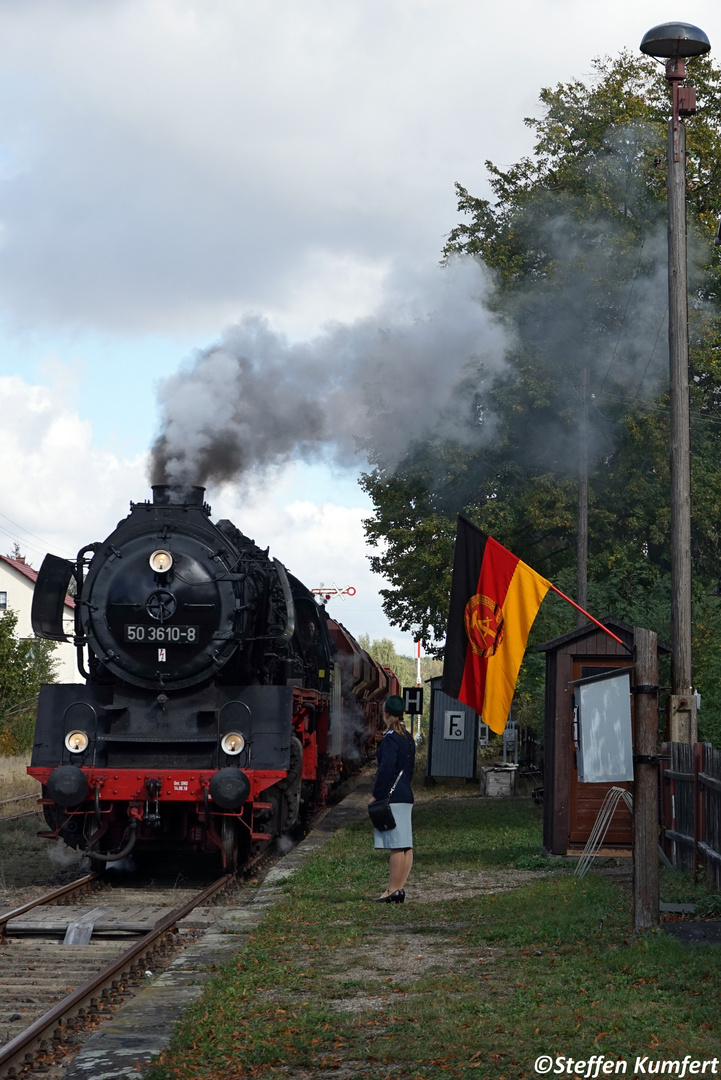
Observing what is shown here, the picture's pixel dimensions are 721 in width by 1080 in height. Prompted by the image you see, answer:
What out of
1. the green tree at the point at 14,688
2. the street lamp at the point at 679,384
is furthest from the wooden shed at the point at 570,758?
the green tree at the point at 14,688

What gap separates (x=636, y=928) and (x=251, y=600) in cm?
562

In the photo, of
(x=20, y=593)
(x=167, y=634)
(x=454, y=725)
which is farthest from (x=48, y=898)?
(x=20, y=593)

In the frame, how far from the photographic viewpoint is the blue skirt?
1045cm

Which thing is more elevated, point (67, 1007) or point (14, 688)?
point (14, 688)

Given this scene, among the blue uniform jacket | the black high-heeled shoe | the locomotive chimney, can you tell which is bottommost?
the black high-heeled shoe

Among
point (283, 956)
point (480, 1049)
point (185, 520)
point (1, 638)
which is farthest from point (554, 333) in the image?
point (480, 1049)

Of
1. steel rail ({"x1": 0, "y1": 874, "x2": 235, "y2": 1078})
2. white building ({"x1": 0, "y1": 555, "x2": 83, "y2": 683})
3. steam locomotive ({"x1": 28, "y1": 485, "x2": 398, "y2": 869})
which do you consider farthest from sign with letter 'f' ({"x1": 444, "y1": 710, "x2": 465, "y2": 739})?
white building ({"x1": 0, "y1": 555, "x2": 83, "y2": 683})

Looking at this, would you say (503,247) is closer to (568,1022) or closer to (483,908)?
(483,908)

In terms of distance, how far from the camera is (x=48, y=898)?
10.9 meters

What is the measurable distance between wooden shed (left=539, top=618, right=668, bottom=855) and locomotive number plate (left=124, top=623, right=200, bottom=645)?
3.84 meters

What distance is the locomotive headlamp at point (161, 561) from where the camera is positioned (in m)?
12.3

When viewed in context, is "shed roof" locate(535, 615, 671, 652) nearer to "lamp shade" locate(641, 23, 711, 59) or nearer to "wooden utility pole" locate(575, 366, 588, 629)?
"lamp shade" locate(641, 23, 711, 59)

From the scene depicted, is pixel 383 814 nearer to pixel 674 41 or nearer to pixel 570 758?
pixel 570 758

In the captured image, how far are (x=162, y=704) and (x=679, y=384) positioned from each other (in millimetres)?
6763
